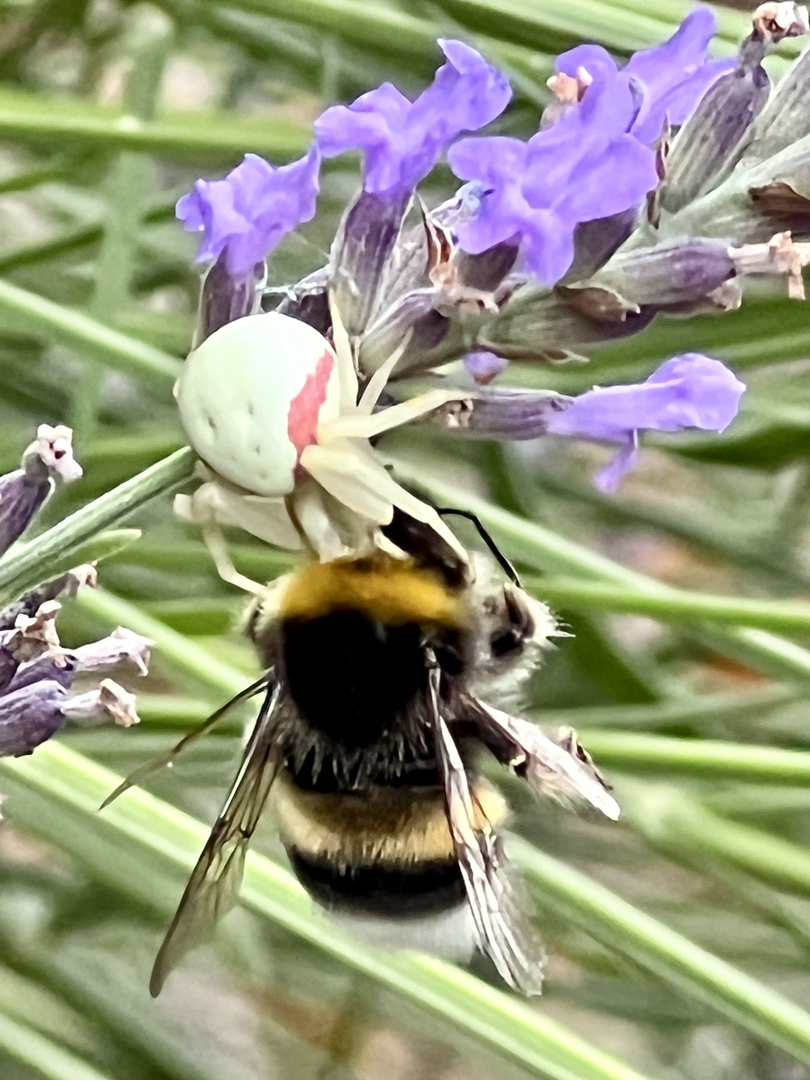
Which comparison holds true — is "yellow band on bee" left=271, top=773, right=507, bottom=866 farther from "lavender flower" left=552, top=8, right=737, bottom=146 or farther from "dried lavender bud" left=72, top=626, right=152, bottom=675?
"lavender flower" left=552, top=8, right=737, bottom=146

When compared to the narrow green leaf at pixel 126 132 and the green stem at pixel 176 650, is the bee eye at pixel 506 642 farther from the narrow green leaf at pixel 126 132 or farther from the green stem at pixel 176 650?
the narrow green leaf at pixel 126 132

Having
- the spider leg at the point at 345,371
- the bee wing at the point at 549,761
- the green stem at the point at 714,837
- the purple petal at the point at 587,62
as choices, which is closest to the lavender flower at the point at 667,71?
the purple petal at the point at 587,62

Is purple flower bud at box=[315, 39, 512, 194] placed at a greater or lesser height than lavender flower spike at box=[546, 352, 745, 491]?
greater

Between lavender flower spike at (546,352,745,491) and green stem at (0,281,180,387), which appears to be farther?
green stem at (0,281,180,387)

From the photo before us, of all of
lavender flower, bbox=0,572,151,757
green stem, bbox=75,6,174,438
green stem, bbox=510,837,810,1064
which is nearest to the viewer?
lavender flower, bbox=0,572,151,757

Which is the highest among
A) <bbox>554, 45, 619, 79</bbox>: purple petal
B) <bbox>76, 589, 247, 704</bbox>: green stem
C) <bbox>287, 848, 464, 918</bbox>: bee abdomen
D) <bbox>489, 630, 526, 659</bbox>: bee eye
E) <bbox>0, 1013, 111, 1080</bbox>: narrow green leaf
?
<bbox>554, 45, 619, 79</bbox>: purple petal

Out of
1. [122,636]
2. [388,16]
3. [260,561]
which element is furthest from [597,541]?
[122,636]

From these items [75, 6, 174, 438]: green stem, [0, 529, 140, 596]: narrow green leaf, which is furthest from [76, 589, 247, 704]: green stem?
[0, 529, 140, 596]: narrow green leaf

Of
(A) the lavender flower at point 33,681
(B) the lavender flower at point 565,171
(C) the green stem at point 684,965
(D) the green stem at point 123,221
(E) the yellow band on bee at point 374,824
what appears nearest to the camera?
(B) the lavender flower at point 565,171
